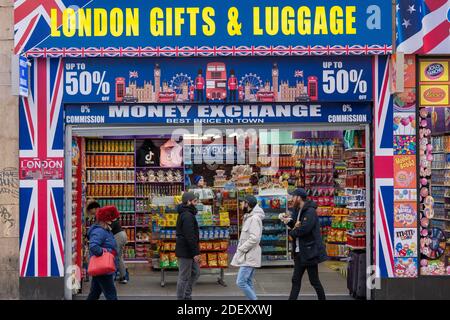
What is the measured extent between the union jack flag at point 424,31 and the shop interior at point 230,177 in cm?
284

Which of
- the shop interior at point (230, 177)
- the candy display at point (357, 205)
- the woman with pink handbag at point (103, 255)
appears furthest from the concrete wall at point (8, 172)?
the candy display at point (357, 205)

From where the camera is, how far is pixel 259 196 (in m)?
15.6

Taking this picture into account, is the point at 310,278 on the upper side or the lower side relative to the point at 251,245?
lower

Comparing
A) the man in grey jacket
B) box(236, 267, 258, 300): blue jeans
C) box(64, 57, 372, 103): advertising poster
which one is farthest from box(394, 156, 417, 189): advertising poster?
box(236, 267, 258, 300): blue jeans

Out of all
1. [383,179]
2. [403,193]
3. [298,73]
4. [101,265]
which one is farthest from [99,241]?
[403,193]

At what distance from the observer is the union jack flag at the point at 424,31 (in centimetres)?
1212

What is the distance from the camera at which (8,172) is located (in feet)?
39.7

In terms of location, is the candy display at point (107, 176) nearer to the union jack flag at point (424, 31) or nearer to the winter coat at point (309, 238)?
the winter coat at point (309, 238)

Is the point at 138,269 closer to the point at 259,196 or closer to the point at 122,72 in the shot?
the point at 259,196

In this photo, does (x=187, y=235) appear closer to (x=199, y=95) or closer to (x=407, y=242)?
(x=199, y=95)

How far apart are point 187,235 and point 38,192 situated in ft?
8.85

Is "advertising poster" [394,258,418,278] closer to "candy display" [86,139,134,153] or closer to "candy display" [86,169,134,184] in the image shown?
"candy display" [86,169,134,184]

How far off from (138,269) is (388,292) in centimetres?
564

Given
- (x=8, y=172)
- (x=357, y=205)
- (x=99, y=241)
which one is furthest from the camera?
(x=357, y=205)
